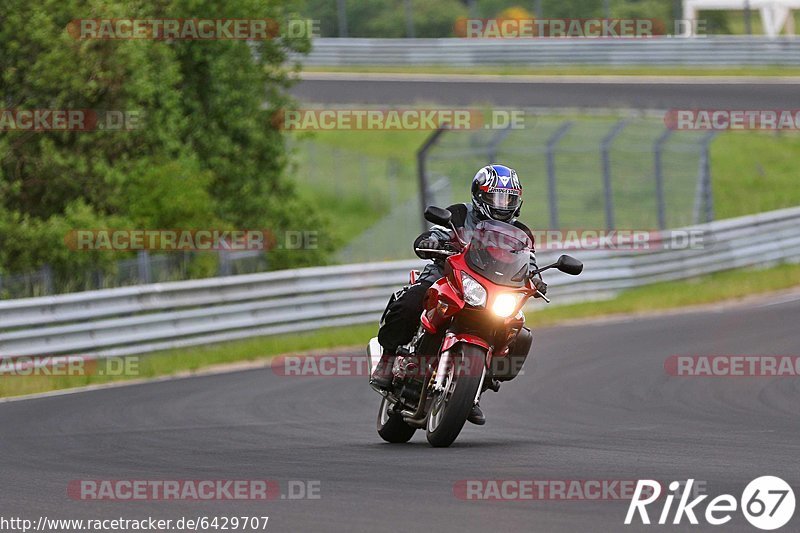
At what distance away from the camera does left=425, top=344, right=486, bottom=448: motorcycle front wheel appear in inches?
329

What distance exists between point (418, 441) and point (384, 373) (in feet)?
2.05

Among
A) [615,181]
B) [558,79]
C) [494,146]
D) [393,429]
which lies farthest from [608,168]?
[558,79]

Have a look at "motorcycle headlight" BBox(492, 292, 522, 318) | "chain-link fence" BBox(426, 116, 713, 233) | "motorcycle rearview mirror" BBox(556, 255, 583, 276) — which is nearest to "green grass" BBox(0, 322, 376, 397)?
"chain-link fence" BBox(426, 116, 713, 233)

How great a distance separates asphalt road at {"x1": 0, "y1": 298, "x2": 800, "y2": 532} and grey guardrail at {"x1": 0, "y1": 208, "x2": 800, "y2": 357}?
6.38ft

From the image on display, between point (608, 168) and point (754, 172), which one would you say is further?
point (754, 172)

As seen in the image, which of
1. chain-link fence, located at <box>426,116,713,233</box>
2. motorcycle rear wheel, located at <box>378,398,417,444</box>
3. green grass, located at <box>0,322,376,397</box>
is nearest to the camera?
motorcycle rear wheel, located at <box>378,398,417,444</box>

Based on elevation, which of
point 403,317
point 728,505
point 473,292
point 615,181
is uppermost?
point 473,292

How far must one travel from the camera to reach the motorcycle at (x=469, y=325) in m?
8.47

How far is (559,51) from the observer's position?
134ft

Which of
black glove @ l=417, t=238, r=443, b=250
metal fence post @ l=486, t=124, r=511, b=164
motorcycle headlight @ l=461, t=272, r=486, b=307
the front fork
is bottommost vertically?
metal fence post @ l=486, t=124, r=511, b=164

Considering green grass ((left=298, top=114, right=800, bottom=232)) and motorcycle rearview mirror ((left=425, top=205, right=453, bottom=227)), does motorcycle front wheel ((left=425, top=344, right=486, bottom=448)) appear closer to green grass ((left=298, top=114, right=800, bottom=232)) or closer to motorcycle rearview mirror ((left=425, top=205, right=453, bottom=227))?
motorcycle rearview mirror ((left=425, top=205, right=453, bottom=227))

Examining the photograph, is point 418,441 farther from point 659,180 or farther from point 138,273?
point 659,180

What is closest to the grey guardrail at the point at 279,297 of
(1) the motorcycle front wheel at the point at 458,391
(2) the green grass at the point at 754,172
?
(2) the green grass at the point at 754,172

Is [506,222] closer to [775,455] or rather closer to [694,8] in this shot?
[775,455]
